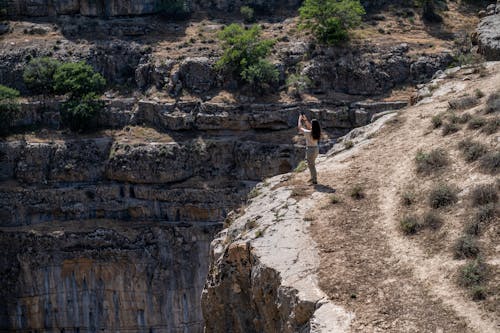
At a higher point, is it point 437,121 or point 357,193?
point 437,121

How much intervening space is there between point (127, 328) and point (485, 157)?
85.1 ft

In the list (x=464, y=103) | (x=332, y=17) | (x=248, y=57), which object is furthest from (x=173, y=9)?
(x=464, y=103)

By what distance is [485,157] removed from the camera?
60.4 feet

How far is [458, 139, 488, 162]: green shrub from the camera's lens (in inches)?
741

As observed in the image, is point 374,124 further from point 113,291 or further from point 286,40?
point 286,40

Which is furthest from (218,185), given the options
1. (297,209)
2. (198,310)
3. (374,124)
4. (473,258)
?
(473,258)

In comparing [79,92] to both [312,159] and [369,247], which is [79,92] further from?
[369,247]

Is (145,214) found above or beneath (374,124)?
beneath

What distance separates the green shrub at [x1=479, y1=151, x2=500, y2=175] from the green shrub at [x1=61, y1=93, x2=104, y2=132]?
1197 inches

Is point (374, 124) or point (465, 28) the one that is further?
point (465, 28)

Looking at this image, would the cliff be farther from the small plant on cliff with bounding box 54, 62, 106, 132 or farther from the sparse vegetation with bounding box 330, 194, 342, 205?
the small plant on cliff with bounding box 54, 62, 106, 132

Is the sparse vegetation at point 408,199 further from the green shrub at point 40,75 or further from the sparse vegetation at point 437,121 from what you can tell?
the green shrub at point 40,75

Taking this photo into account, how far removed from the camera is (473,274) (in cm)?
1431

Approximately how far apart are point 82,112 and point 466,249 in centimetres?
3279
